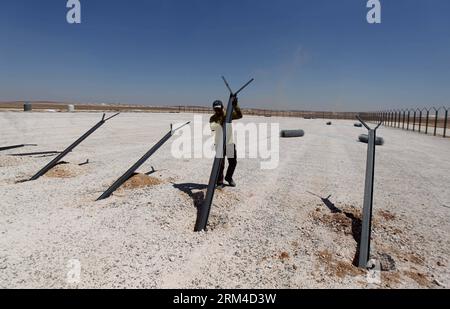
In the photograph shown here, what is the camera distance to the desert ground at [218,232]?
341 cm

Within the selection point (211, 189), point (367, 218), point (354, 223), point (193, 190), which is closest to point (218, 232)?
point (211, 189)

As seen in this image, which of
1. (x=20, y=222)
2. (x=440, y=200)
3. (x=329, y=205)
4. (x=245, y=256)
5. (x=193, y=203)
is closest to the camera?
(x=245, y=256)

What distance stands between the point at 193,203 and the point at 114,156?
6314 mm

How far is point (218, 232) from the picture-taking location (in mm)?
4504

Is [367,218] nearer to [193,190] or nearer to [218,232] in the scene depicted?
[218,232]

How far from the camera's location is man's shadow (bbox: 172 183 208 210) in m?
5.51

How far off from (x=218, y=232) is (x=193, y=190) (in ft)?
6.19

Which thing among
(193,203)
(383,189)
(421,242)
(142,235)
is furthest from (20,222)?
(383,189)

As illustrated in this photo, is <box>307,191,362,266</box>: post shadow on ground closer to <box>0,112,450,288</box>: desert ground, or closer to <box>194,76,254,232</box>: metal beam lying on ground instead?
<box>0,112,450,288</box>: desert ground

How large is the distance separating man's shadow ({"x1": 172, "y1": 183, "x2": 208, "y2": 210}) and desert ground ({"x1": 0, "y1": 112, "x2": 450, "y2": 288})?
2 cm

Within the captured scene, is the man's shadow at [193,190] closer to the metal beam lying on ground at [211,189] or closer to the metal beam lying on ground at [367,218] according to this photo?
the metal beam lying on ground at [211,189]
